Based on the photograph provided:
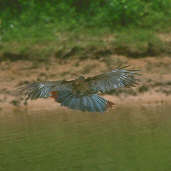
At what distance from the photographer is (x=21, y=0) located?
13461 millimetres

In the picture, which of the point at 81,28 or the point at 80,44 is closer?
the point at 80,44

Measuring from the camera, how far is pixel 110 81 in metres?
6.54

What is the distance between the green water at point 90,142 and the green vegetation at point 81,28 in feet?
10.2

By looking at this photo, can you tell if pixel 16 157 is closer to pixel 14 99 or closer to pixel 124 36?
pixel 14 99

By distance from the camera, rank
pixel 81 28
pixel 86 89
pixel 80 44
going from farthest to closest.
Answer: pixel 81 28 → pixel 80 44 → pixel 86 89

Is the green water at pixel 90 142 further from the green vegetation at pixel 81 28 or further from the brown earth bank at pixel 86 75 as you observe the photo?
the green vegetation at pixel 81 28

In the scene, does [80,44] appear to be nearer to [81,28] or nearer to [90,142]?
[81,28]

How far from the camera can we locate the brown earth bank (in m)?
11.4

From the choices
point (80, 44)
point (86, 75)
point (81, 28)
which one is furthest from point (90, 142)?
point (81, 28)

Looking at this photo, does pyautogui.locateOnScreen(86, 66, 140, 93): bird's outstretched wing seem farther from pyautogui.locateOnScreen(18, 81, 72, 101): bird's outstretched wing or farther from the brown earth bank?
the brown earth bank

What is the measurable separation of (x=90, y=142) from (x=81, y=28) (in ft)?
20.6

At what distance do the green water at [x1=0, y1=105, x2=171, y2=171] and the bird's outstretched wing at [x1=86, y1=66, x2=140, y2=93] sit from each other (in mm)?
771

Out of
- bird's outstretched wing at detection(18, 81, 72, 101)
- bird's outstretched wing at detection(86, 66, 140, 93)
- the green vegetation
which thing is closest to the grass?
the green vegetation

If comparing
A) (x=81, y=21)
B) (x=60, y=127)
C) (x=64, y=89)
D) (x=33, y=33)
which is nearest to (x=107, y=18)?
(x=81, y=21)
